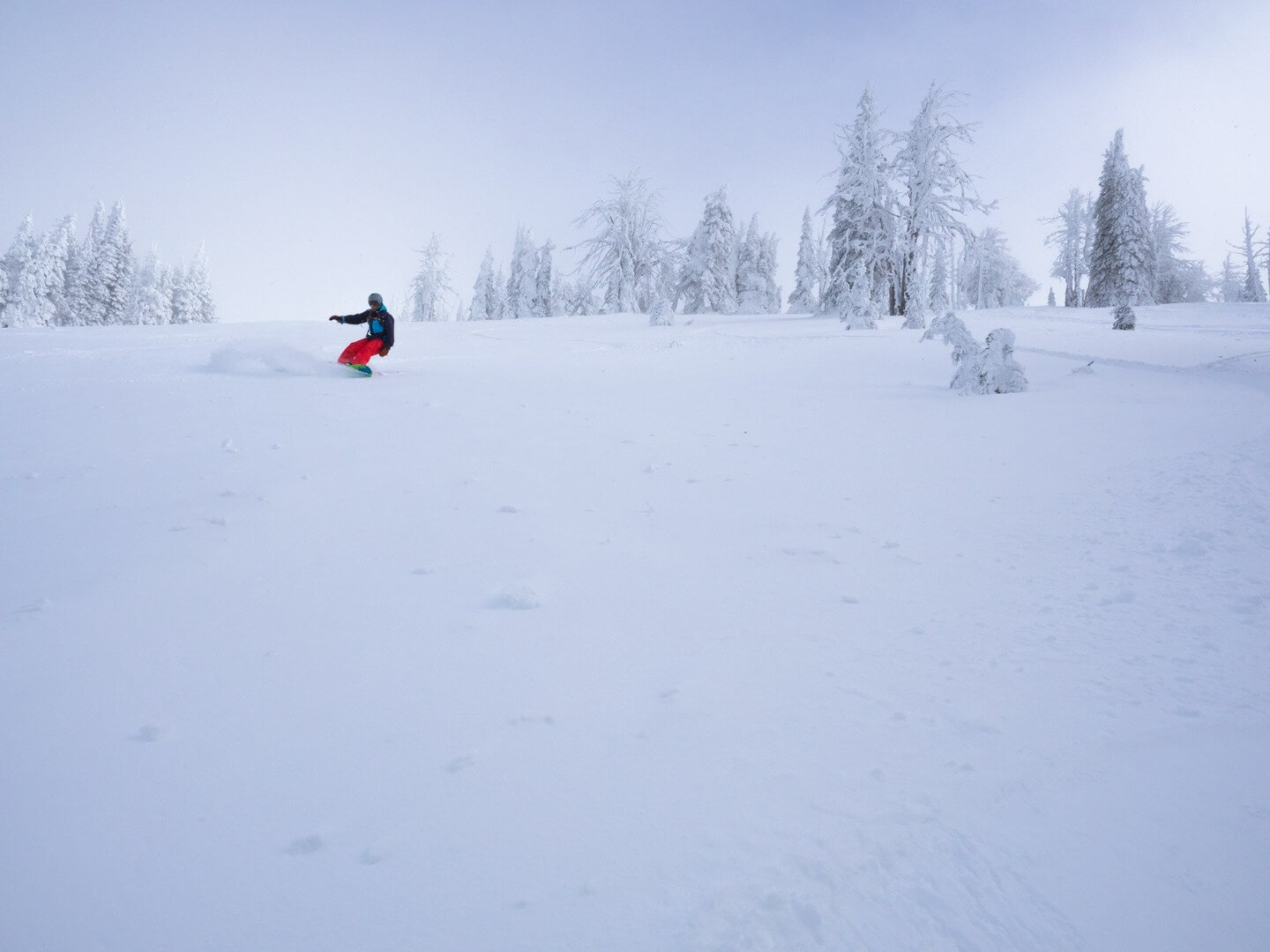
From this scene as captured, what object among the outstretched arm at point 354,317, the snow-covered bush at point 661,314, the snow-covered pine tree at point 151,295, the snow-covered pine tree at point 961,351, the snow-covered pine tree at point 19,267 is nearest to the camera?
the snow-covered pine tree at point 961,351

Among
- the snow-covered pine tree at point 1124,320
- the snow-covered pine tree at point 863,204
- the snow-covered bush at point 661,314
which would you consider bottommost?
the snow-covered pine tree at point 1124,320

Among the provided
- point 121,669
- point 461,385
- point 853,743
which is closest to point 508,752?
point 853,743

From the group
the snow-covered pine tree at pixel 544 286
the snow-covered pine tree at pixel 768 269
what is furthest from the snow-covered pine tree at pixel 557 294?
the snow-covered pine tree at pixel 768 269

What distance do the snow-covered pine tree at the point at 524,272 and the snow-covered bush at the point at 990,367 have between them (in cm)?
4748

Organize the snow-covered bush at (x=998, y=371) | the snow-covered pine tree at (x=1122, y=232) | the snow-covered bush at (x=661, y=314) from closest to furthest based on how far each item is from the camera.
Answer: the snow-covered bush at (x=998, y=371) < the snow-covered bush at (x=661, y=314) < the snow-covered pine tree at (x=1122, y=232)

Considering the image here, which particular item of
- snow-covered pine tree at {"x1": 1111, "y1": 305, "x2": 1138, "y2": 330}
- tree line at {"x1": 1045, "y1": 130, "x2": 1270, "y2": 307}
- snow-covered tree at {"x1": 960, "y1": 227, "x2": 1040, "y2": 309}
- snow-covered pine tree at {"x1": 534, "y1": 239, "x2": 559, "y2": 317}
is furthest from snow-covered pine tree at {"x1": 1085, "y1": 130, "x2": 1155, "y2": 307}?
snow-covered pine tree at {"x1": 534, "y1": 239, "x2": 559, "y2": 317}

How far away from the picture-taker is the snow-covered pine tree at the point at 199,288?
178 feet

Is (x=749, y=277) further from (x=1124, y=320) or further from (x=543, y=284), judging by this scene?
(x=1124, y=320)

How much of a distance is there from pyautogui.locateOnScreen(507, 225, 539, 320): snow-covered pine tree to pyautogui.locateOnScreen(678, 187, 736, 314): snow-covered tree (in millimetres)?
16222

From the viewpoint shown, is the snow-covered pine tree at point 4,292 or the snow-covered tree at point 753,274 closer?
the snow-covered pine tree at point 4,292

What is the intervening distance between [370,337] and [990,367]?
8985 mm

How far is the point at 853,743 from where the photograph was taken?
76.9 inches

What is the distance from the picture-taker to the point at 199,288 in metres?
54.7

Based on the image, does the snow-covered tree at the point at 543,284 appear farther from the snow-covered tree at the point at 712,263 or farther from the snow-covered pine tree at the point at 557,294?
the snow-covered tree at the point at 712,263
